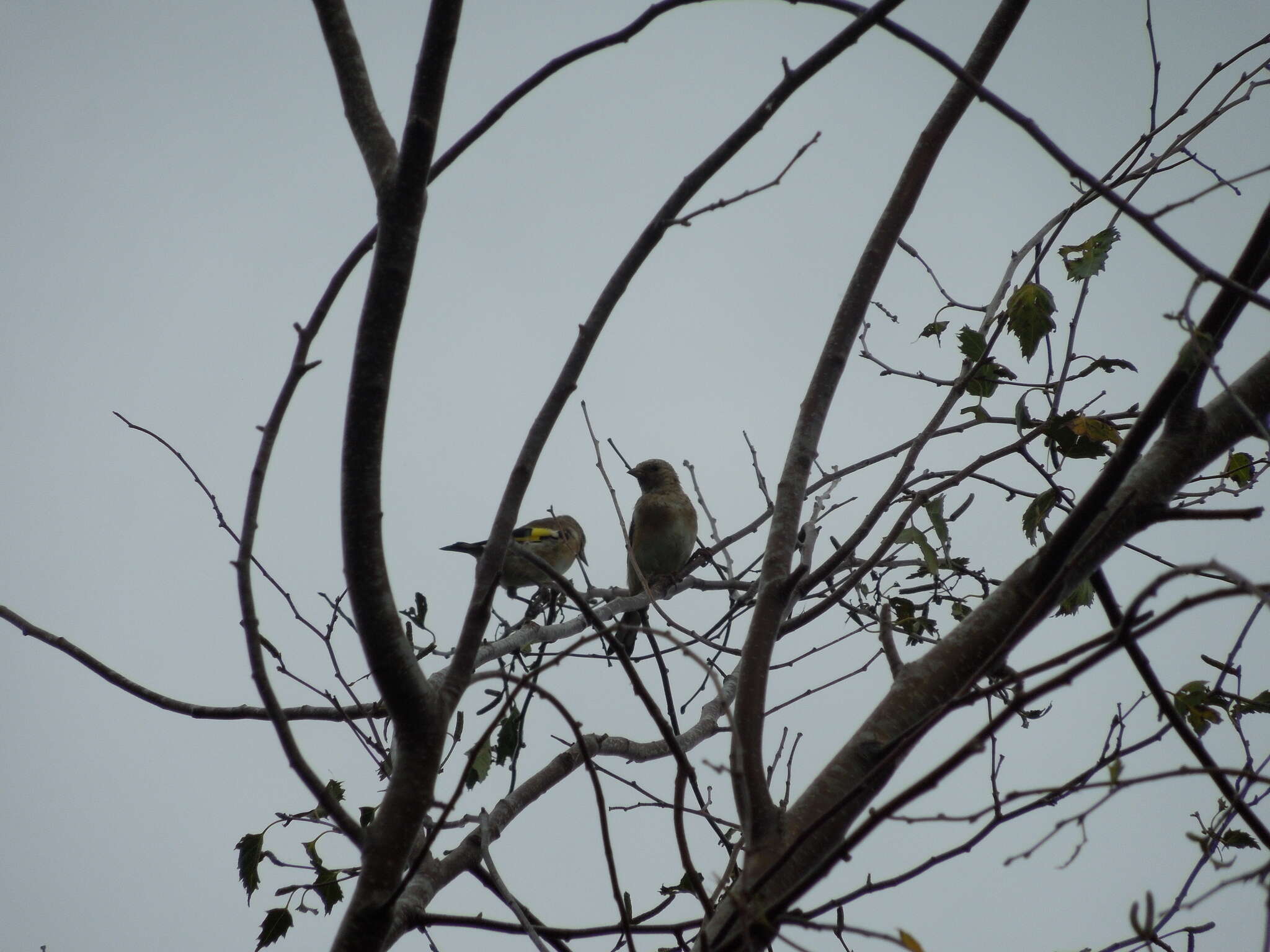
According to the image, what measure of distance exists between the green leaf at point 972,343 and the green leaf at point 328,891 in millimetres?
2361

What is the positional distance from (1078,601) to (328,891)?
7.84 feet

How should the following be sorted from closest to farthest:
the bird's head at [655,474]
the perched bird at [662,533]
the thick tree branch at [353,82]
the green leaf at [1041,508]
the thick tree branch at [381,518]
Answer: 1. the thick tree branch at [381,518]
2. the thick tree branch at [353,82]
3. the green leaf at [1041,508]
4. the perched bird at [662,533]
5. the bird's head at [655,474]

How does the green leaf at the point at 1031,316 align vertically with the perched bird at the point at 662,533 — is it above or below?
below

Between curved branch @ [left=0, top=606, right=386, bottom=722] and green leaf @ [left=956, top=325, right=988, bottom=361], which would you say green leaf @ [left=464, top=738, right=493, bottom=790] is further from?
green leaf @ [left=956, top=325, right=988, bottom=361]

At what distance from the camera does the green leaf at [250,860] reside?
3064mm

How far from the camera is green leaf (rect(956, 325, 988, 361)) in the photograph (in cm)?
275

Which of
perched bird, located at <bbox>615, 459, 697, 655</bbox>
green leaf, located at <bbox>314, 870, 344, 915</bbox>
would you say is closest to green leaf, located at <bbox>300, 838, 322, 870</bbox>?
green leaf, located at <bbox>314, 870, 344, 915</bbox>

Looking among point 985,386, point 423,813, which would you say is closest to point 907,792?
point 423,813

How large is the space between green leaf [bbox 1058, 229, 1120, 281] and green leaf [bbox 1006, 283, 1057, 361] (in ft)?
0.57

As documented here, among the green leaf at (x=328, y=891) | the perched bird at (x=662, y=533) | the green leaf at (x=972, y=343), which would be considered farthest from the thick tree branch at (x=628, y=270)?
the perched bird at (x=662, y=533)

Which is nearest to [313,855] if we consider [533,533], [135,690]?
[135,690]

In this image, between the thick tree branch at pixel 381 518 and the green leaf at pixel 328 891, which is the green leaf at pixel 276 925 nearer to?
the green leaf at pixel 328 891

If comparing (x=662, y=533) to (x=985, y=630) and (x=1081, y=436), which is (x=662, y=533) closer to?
(x=1081, y=436)

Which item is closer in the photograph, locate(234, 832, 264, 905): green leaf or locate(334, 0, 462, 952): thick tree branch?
locate(334, 0, 462, 952): thick tree branch
